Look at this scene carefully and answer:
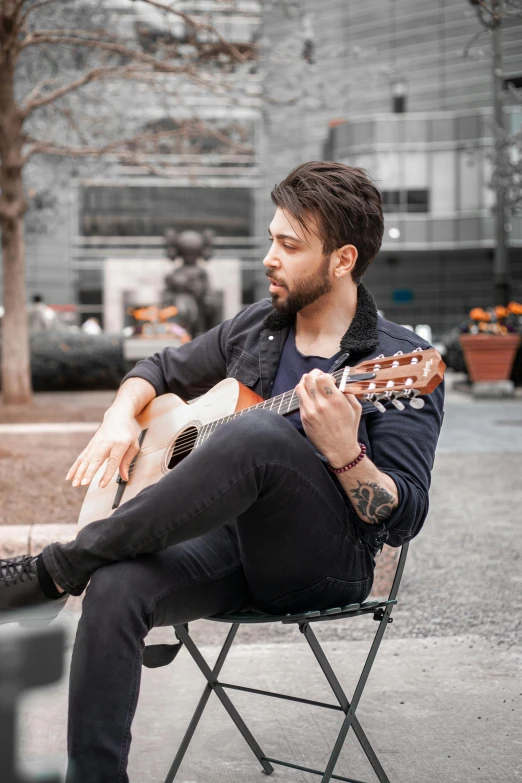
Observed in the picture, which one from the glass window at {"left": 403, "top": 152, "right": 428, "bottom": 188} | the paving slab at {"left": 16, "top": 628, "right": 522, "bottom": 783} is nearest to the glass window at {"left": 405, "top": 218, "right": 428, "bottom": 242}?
the glass window at {"left": 403, "top": 152, "right": 428, "bottom": 188}

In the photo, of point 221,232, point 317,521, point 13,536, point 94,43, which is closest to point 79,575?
point 317,521

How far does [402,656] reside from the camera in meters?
4.11

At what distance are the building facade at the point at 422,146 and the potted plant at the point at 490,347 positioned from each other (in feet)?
92.9

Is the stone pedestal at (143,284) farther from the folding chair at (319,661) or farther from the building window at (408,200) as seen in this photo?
the folding chair at (319,661)

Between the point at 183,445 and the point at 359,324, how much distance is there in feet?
2.07

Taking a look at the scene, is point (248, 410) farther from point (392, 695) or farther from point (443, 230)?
point (443, 230)

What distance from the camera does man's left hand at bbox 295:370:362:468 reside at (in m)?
2.38

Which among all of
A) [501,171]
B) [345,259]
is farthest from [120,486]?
[501,171]

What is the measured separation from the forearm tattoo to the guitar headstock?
21cm

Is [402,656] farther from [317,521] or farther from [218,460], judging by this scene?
[218,460]

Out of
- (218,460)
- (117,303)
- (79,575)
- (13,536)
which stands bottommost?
(117,303)

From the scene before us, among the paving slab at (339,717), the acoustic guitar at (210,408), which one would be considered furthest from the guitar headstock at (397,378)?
the paving slab at (339,717)

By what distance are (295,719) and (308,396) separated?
5.07 ft

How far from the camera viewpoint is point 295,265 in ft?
9.65
